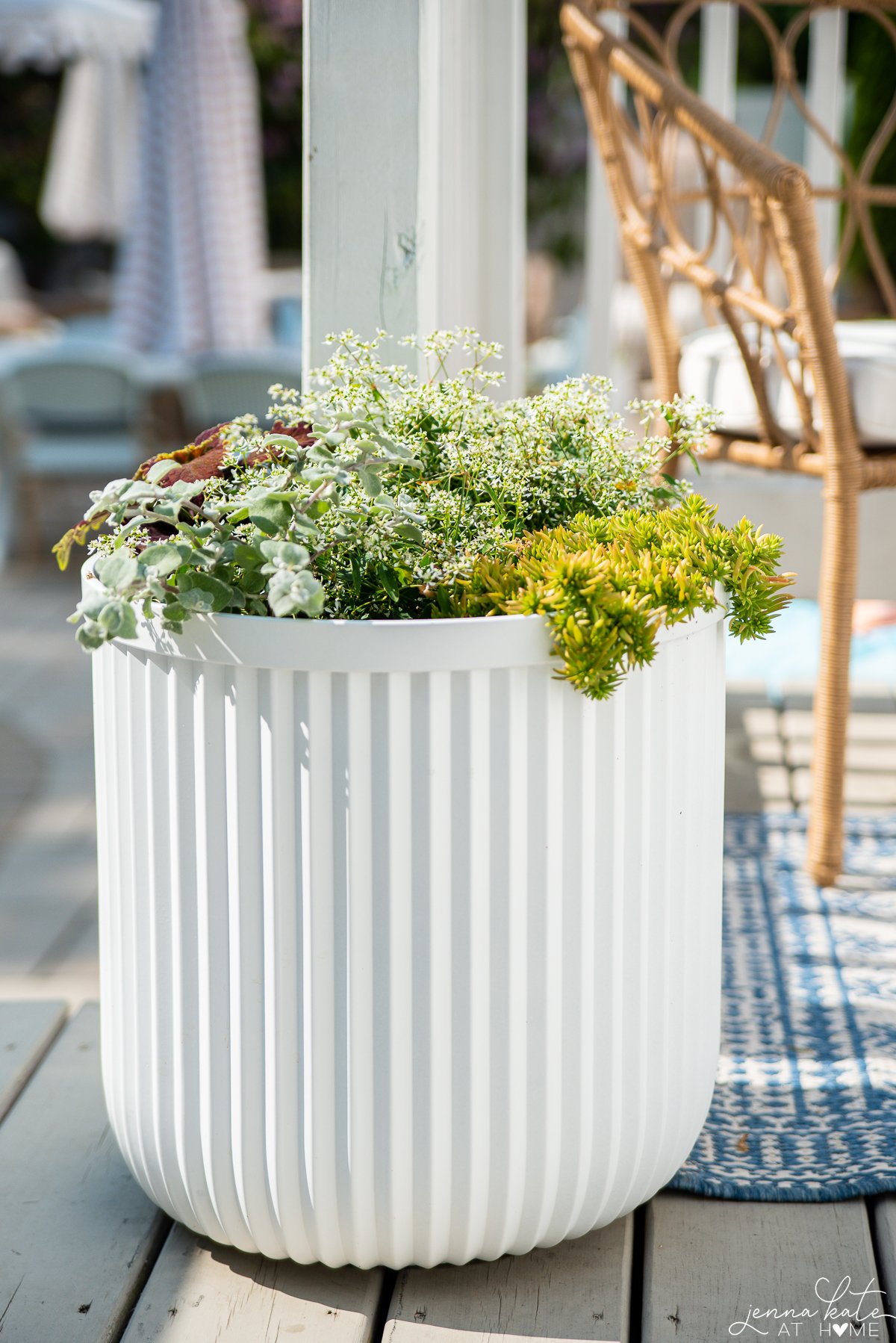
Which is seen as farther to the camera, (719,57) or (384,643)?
(719,57)

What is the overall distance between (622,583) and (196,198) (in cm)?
448

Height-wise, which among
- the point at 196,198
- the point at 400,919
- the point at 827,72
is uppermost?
the point at 827,72

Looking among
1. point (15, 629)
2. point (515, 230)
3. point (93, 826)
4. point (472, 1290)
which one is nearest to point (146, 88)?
point (15, 629)

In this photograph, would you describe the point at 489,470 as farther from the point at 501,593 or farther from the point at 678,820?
the point at 678,820

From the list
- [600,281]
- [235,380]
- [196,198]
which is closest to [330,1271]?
[600,281]

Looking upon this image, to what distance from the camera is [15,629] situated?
3781mm

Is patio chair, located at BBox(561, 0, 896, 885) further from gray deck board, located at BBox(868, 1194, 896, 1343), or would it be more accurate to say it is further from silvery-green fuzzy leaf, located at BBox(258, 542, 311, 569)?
silvery-green fuzzy leaf, located at BBox(258, 542, 311, 569)

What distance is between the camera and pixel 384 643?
95 centimetres

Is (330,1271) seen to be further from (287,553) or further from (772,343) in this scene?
(772,343)

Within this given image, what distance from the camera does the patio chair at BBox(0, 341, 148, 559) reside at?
448 cm

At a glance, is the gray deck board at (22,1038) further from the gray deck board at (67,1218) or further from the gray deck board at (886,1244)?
the gray deck board at (886,1244)

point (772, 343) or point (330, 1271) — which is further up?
point (772, 343)

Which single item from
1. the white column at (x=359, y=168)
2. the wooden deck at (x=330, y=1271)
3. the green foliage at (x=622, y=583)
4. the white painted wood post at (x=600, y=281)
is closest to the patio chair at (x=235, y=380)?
the white painted wood post at (x=600, y=281)

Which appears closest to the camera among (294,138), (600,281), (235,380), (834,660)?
(834,660)
